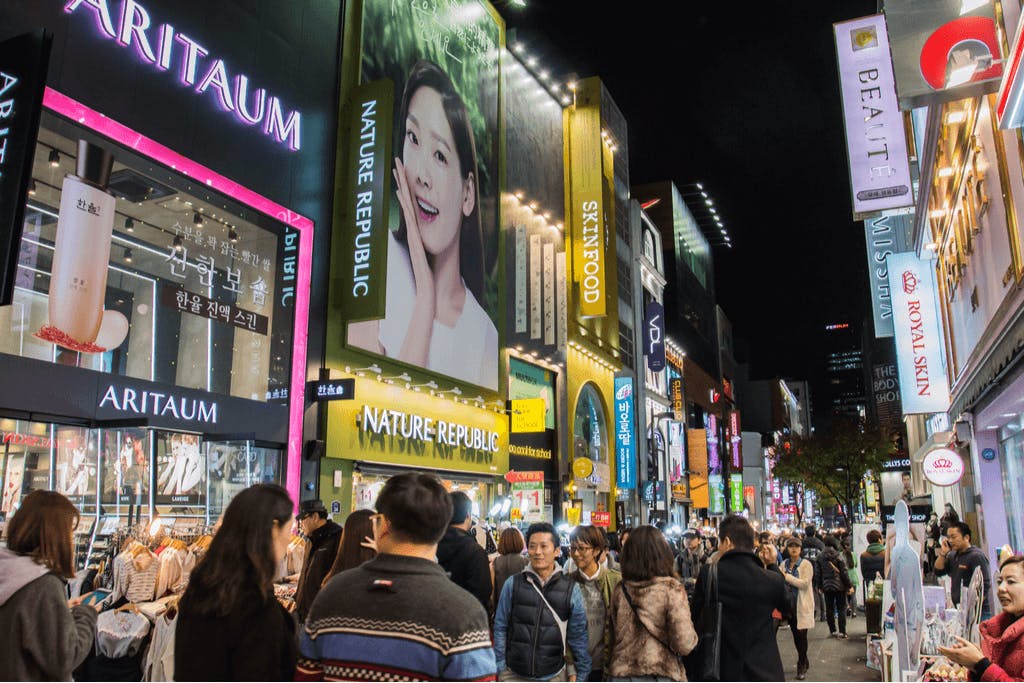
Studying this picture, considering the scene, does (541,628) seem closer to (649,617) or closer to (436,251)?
(649,617)

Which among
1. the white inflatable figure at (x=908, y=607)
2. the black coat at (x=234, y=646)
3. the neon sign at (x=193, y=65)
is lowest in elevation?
the white inflatable figure at (x=908, y=607)

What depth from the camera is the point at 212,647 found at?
2.56m

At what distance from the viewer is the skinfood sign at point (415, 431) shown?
16.1 m

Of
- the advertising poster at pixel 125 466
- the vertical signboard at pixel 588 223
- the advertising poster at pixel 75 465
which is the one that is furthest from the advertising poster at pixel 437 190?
the vertical signboard at pixel 588 223

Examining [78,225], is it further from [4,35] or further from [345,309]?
[345,309]

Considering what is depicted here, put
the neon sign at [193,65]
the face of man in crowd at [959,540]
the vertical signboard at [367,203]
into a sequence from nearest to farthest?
the face of man in crowd at [959,540] → the neon sign at [193,65] → the vertical signboard at [367,203]

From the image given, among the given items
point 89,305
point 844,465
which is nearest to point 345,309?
point 89,305

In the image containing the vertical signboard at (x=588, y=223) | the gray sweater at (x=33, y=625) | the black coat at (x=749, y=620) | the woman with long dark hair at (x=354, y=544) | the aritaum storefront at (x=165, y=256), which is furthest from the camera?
the vertical signboard at (x=588, y=223)

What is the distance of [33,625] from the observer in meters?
3.44

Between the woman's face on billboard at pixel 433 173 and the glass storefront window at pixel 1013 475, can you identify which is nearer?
the glass storefront window at pixel 1013 475

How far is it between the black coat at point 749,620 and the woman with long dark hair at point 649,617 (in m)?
0.34

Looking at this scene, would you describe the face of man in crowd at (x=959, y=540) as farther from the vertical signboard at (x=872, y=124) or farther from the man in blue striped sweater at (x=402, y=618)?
the man in blue striped sweater at (x=402, y=618)

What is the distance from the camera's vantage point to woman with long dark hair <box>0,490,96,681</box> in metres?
3.42

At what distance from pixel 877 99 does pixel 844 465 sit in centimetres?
2348
